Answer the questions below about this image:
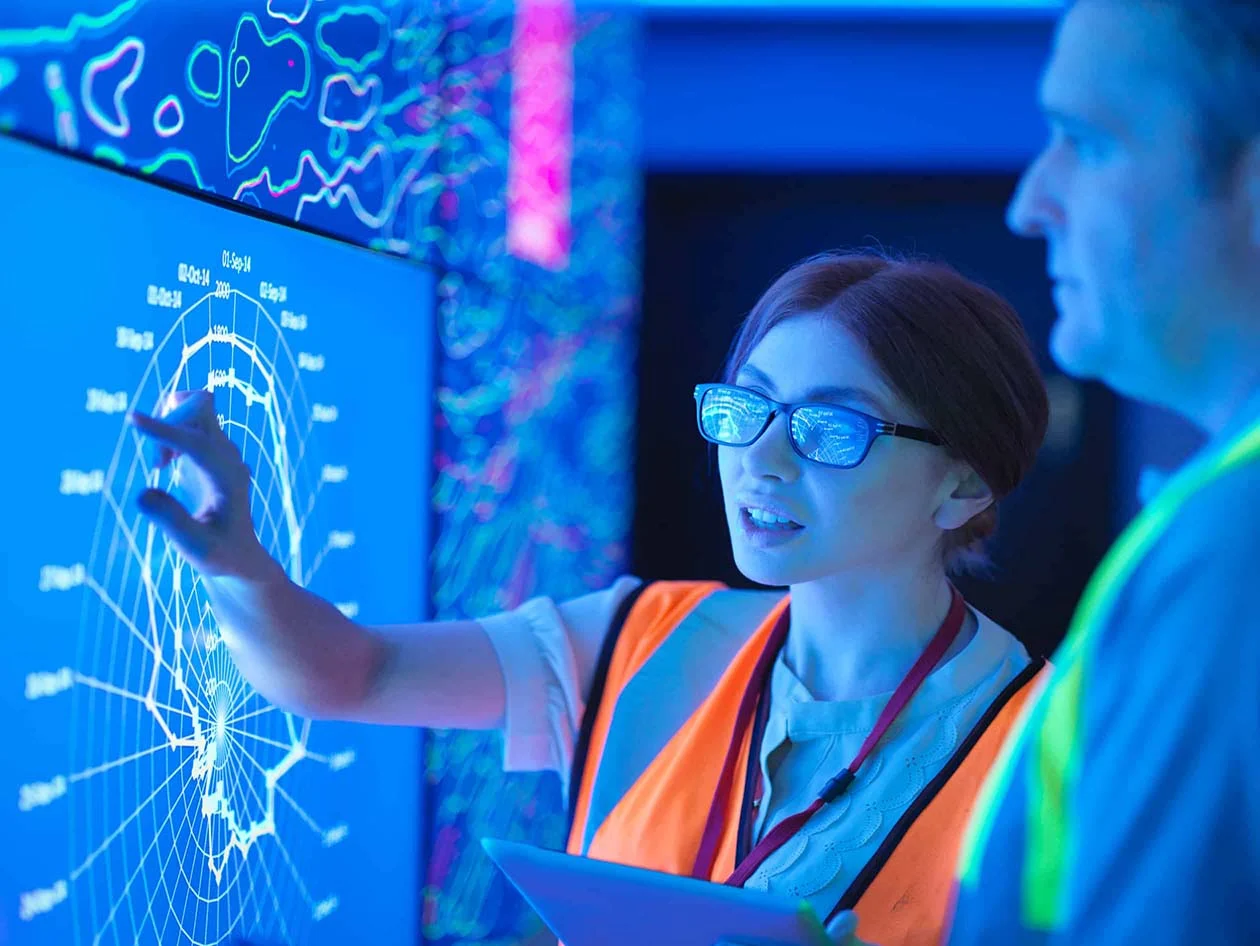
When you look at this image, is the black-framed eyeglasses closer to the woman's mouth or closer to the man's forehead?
the woman's mouth

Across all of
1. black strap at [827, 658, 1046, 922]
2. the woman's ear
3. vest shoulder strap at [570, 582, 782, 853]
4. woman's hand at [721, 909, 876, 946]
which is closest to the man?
woman's hand at [721, 909, 876, 946]

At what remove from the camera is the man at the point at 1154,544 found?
0.76 m

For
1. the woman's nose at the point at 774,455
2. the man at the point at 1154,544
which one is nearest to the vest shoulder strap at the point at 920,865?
the woman's nose at the point at 774,455

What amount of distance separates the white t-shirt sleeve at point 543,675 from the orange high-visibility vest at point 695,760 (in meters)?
0.03

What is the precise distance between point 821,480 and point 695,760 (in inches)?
14.8

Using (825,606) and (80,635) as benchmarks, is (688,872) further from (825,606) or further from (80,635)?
(80,635)

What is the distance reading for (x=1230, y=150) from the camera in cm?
84

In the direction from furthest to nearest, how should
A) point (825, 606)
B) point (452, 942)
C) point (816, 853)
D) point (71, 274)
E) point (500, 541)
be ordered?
point (500, 541)
point (452, 942)
point (825, 606)
point (816, 853)
point (71, 274)

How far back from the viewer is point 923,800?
1.54 meters

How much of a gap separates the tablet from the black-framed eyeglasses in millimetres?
567

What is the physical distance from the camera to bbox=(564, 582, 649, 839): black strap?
68.7 inches

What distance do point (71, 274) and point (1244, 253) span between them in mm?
945

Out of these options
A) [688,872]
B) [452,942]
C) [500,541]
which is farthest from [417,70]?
[452,942]

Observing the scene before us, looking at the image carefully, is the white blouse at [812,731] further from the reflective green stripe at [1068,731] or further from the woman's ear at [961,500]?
the reflective green stripe at [1068,731]
